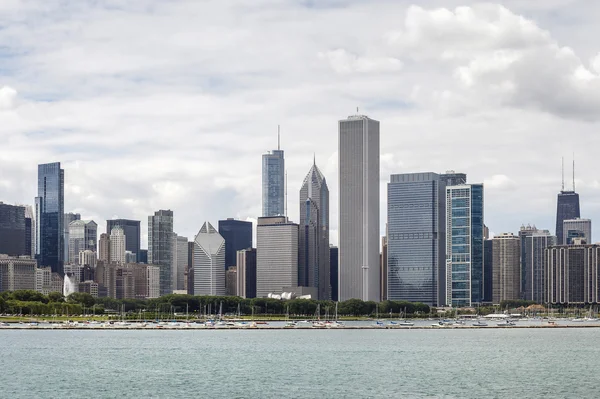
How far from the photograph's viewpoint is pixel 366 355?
5901 inches

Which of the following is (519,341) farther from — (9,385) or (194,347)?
(9,385)

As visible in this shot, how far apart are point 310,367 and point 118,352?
36647 mm

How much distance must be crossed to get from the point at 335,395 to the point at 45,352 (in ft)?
221

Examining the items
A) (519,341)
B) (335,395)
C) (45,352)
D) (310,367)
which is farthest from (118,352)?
(519,341)

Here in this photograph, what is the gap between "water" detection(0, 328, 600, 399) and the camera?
328ft

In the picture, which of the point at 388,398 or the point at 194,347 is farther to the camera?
the point at 194,347

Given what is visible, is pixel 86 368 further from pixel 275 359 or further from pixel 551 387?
pixel 551 387

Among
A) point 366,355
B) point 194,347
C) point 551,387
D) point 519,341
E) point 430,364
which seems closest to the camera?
point 551,387

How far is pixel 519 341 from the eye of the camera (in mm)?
196875

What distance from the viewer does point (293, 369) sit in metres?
124

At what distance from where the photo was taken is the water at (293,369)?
100 metres

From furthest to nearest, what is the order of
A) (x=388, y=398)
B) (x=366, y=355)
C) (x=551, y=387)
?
(x=366, y=355) < (x=551, y=387) < (x=388, y=398)

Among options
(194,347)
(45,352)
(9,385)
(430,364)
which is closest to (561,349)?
(430,364)

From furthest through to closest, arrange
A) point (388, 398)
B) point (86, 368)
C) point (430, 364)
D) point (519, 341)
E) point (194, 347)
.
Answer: point (519, 341)
point (194, 347)
point (430, 364)
point (86, 368)
point (388, 398)
